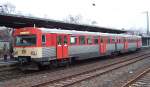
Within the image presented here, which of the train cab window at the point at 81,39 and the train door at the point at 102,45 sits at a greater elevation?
the train cab window at the point at 81,39

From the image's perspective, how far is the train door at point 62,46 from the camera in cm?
2175

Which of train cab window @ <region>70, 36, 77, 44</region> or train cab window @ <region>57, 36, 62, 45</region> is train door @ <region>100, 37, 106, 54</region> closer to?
train cab window @ <region>70, 36, 77, 44</region>

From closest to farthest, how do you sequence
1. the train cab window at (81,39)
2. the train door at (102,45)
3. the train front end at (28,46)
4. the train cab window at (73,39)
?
the train front end at (28,46) < the train cab window at (73,39) < the train cab window at (81,39) < the train door at (102,45)

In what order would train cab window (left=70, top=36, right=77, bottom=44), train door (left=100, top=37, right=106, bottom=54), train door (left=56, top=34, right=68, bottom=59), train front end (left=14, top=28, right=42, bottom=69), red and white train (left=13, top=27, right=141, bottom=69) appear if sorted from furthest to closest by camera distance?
1. train door (left=100, top=37, right=106, bottom=54)
2. train cab window (left=70, top=36, right=77, bottom=44)
3. train door (left=56, top=34, right=68, bottom=59)
4. red and white train (left=13, top=27, right=141, bottom=69)
5. train front end (left=14, top=28, right=42, bottom=69)

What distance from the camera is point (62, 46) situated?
2219 cm

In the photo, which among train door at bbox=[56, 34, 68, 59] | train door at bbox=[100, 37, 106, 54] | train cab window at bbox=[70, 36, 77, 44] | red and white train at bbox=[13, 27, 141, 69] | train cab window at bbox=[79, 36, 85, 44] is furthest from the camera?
train door at bbox=[100, 37, 106, 54]

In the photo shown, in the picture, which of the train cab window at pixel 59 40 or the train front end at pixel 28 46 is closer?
the train front end at pixel 28 46

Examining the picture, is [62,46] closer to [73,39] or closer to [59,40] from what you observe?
[59,40]

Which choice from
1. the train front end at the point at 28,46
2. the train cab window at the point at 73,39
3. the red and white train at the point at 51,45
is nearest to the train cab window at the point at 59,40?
the red and white train at the point at 51,45

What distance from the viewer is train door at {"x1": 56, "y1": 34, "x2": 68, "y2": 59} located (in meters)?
21.8

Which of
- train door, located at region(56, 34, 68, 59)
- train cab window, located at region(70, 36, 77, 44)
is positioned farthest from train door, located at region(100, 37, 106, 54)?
train door, located at region(56, 34, 68, 59)

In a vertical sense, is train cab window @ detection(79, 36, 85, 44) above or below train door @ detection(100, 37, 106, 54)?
above

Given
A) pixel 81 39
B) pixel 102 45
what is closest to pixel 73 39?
pixel 81 39

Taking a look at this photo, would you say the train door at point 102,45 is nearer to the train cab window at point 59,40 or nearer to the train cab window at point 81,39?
the train cab window at point 81,39
